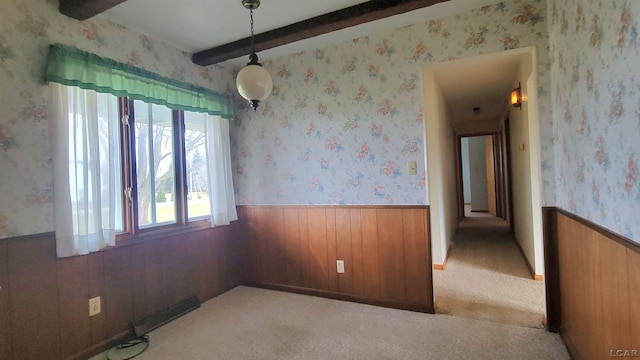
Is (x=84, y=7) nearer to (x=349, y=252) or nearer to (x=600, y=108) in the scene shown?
(x=349, y=252)

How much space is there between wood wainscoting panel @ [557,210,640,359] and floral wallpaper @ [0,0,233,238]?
287 centimetres

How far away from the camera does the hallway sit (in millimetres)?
2494

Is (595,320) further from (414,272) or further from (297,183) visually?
(297,183)

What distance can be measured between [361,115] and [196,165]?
5.30 ft

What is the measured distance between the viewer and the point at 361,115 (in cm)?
275

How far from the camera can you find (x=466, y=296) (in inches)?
112

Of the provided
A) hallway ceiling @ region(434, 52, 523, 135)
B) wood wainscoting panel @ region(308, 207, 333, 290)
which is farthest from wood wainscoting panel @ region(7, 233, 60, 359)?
hallway ceiling @ region(434, 52, 523, 135)

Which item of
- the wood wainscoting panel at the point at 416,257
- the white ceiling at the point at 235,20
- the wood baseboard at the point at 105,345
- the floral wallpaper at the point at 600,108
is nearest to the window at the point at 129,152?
the white ceiling at the point at 235,20

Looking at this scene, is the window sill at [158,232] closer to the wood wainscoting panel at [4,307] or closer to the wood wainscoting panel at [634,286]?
the wood wainscoting panel at [4,307]

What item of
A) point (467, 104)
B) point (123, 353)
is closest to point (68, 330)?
point (123, 353)

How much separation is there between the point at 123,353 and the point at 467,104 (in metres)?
5.42

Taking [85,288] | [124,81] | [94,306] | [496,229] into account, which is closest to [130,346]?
[94,306]

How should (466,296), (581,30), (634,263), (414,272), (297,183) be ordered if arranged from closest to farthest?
(634,263)
(581,30)
(414,272)
(466,296)
(297,183)

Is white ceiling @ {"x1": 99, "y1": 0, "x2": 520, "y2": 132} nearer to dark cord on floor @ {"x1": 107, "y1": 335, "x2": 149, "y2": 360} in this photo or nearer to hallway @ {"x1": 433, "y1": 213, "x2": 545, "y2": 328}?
hallway @ {"x1": 433, "y1": 213, "x2": 545, "y2": 328}
